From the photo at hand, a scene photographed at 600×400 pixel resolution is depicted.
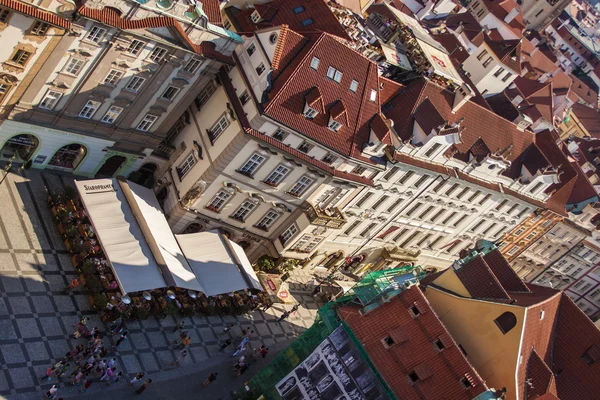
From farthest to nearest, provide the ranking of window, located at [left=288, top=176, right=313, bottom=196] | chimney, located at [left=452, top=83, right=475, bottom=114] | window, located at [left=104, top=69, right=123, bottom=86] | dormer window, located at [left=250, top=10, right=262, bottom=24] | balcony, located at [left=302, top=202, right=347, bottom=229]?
chimney, located at [left=452, top=83, right=475, bottom=114] < balcony, located at [left=302, top=202, right=347, bottom=229] < dormer window, located at [left=250, top=10, right=262, bottom=24] < window, located at [left=288, top=176, right=313, bottom=196] < window, located at [left=104, top=69, right=123, bottom=86]

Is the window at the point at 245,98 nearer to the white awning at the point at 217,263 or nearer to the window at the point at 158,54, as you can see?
the window at the point at 158,54

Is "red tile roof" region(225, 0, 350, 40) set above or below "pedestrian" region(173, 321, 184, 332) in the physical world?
above

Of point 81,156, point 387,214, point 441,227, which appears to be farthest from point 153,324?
point 441,227

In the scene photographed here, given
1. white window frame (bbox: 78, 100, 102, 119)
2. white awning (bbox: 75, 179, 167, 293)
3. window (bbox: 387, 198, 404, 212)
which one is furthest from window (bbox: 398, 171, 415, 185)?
white window frame (bbox: 78, 100, 102, 119)

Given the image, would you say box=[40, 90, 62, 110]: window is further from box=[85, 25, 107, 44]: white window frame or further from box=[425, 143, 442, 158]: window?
box=[425, 143, 442, 158]: window

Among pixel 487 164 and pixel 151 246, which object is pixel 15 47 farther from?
pixel 487 164

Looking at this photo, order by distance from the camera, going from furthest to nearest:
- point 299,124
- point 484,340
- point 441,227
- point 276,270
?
point 441,227
point 276,270
point 299,124
point 484,340

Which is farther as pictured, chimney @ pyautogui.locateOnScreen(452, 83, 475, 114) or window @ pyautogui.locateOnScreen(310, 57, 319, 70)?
chimney @ pyautogui.locateOnScreen(452, 83, 475, 114)
